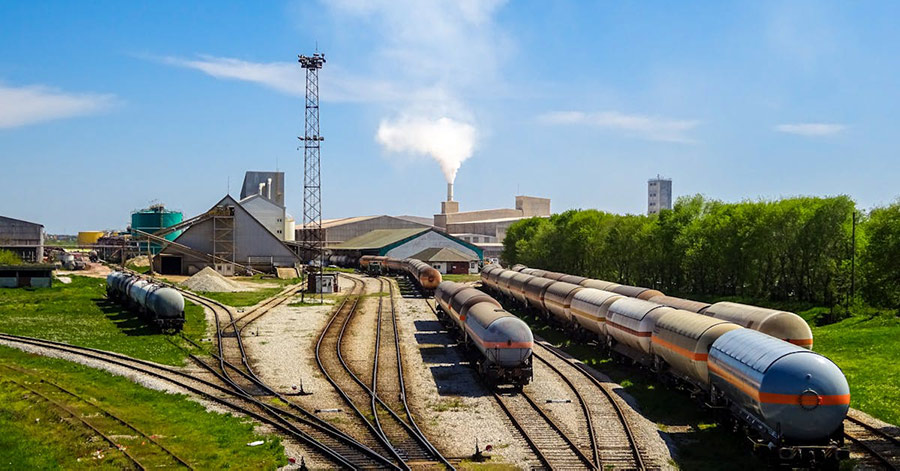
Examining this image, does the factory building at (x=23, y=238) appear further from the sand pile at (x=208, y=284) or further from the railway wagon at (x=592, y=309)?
the railway wagon at (x=592, y=309)

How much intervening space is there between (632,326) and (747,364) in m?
12.6

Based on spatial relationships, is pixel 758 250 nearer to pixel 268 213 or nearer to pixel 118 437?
pixel 118 437

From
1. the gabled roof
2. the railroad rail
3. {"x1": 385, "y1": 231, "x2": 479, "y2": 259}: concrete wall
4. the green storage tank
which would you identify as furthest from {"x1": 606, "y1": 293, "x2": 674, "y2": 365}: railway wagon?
the green storage tank

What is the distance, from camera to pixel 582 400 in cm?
2867

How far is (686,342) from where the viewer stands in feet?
90.1

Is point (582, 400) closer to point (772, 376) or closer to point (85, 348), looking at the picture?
point (772, 376)

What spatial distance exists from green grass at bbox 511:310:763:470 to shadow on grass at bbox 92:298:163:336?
1075 inches

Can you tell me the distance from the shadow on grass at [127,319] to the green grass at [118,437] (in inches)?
580

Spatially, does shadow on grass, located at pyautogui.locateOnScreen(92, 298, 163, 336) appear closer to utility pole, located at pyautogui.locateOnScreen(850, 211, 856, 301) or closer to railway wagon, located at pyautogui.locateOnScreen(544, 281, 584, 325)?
railway wagon, located at pyautogui.locateOnScreen(544, 281, 584, 325)

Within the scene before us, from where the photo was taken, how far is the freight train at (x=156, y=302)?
4641 centimetres

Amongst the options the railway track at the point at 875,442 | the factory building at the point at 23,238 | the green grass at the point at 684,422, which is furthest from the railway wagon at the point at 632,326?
the factory building at the point at 23,238

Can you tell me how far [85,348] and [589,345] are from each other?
90.6 ft

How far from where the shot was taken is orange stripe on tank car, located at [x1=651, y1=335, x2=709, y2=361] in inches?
1026

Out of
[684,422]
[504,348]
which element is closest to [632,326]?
[504,348]
